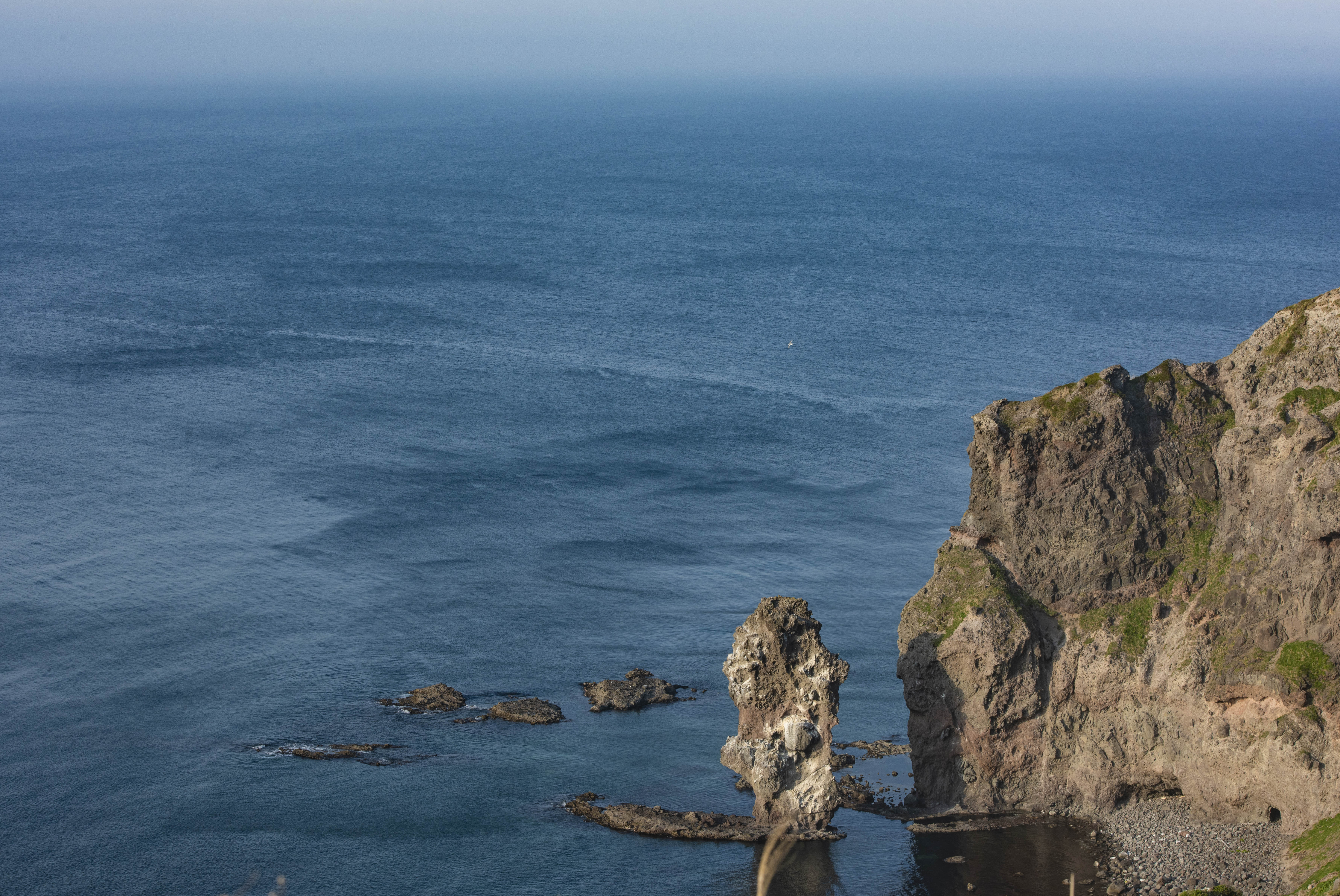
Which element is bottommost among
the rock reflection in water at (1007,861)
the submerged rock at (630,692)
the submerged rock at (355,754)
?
the submerged rock at (355,754)

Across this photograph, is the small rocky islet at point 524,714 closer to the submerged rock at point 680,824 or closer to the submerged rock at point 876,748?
the submerged rock at point 680,824

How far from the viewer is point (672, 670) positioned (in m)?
91.1

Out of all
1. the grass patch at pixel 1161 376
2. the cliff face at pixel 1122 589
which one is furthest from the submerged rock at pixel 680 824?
the grass patch at pixel 1161 376

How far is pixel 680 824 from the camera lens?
221 feet

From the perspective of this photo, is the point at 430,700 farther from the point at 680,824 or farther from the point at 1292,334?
the point at 1292,334

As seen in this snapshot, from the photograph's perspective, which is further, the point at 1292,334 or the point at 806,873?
the point at 1292,334

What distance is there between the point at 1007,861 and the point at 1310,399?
28004 millimetres

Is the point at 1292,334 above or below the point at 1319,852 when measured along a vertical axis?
above

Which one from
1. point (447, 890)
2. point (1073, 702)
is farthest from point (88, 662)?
point (1073, 702)

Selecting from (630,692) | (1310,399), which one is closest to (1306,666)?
(1310,399)

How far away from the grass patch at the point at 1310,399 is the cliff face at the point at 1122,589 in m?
0.08

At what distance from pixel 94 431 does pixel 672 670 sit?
3331 inches

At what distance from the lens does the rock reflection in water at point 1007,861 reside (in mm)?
60375

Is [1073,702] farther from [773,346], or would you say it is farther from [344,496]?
[773,346]
